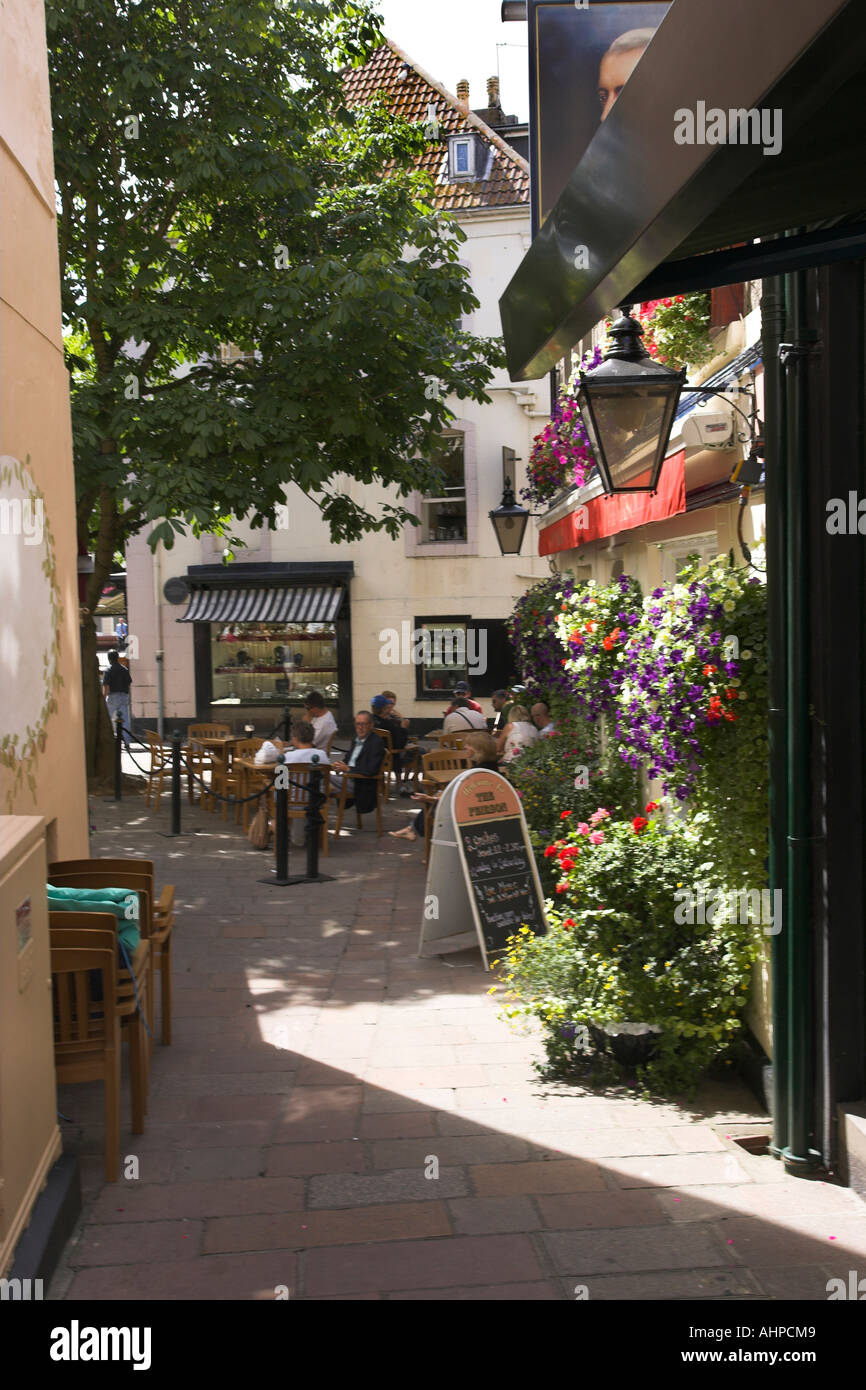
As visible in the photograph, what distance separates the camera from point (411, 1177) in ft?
14.0

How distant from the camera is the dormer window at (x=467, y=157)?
20.7m

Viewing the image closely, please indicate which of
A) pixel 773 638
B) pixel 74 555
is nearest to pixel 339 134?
pixel 74 555

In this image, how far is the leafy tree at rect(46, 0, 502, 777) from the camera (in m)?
11.0

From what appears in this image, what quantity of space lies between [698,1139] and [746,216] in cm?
333

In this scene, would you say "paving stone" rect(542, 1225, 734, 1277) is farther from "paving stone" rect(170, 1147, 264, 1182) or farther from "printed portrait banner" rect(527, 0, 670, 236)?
"printed portrait banner" rect(527, 0, 670, 236)

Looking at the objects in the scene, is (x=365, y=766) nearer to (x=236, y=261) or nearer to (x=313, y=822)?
(x=313, y=822)

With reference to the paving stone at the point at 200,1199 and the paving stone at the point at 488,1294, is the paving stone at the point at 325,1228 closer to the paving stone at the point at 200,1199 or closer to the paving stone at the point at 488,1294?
the paving stone at the point at 200,1199

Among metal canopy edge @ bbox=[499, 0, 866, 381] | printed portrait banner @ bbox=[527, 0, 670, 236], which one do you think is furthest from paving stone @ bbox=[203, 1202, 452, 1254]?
printed portrait banner @ bbox=[527, 0, 670, 236]

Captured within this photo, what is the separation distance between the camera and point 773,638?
13.9ft

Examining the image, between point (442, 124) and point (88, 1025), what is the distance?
66.4ft

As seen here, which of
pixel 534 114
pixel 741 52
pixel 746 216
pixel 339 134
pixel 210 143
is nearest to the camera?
pixel 741 52
